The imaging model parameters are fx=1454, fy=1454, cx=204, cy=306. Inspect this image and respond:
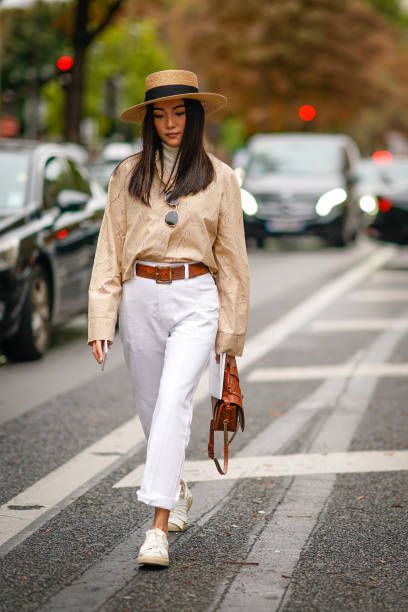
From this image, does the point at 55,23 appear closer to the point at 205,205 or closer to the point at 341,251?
the point at 341,251

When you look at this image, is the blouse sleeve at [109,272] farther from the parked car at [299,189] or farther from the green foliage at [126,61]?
the green foliage at [126,61]

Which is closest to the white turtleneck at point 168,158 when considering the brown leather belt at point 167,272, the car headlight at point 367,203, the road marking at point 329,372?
the brown leather belt at point 167,272

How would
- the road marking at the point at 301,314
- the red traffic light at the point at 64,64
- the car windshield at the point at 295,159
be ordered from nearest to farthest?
the road marking at the point at 301,314, the car windshield at the point at 295,159, the red traffic light at the point at 64,64

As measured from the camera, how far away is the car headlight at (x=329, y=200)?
2380cm

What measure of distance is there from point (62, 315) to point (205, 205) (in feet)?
20.0

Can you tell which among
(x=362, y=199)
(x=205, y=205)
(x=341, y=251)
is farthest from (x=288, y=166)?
(x=205, y=205)

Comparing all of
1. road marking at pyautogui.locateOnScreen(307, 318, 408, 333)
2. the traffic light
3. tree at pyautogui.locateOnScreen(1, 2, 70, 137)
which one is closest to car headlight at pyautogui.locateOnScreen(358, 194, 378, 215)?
the traffic light

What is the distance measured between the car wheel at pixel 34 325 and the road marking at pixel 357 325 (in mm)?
2975

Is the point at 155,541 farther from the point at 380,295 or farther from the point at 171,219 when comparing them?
the point at 380,295

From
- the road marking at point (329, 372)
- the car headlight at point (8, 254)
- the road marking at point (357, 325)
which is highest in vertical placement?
the car headlight at point (8, 254)

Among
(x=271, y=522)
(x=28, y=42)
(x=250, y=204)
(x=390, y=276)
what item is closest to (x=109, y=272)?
(x=271, y=522)

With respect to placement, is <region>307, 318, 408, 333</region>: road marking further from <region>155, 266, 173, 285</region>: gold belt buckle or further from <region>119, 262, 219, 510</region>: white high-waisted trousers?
<region>155, 266, 173, 285</region>: gold belt buckle

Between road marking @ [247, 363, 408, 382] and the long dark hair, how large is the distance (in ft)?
15.5

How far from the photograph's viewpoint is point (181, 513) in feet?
18.3
